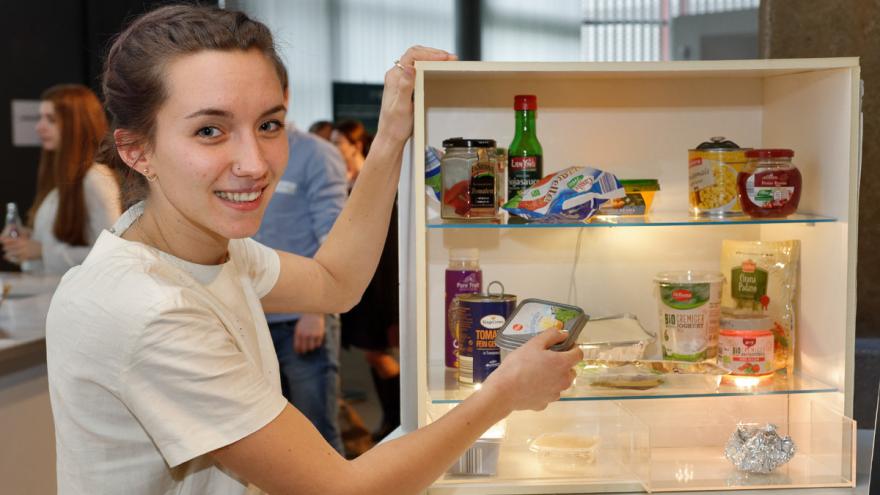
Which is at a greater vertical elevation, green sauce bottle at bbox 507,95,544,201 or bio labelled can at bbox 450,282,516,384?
green sauce bottle at bbox 507,95,544,201

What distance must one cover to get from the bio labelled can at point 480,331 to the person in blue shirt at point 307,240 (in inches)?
71.6

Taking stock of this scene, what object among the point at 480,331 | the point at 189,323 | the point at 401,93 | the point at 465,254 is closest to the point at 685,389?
the point at 480,331

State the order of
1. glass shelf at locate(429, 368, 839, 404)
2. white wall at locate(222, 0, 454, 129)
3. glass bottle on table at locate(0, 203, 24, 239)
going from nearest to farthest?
glass shelf at locate(429, 368, 839, 404) < glass bottle on table at locate(0, 203, 24, 239) < white wall at locate(222, 0, 454, 129)

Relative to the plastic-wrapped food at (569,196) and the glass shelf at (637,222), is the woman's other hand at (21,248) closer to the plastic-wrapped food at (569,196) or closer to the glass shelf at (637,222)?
the glass shelf at (637,222)

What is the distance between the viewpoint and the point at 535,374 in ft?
4.78

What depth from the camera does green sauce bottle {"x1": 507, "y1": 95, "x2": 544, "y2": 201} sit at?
5.85ft

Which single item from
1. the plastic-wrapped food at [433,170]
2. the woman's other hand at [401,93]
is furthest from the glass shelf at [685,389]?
the woman's other hand at [401,93]

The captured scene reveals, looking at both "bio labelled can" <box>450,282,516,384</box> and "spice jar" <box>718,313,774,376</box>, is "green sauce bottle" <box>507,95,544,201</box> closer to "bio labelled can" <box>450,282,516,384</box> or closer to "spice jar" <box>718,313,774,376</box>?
"bio labelled can" <box>450,282,516,384</box>

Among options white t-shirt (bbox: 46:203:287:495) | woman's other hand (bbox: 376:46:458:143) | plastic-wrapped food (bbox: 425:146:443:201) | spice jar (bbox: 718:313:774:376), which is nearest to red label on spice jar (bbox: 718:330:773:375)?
spice jar (bbox: 718:313:774:376)

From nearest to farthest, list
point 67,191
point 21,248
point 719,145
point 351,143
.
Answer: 1. point 719,145
2. point 67,191
3. point 21,248
4. point 351,143

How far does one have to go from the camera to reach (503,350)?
1662 millimetres

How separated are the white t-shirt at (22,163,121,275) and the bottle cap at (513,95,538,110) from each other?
2453 millimetres

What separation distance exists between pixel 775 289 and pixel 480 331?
59 cm

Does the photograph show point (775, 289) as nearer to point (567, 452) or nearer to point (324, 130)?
point (567, 452)
